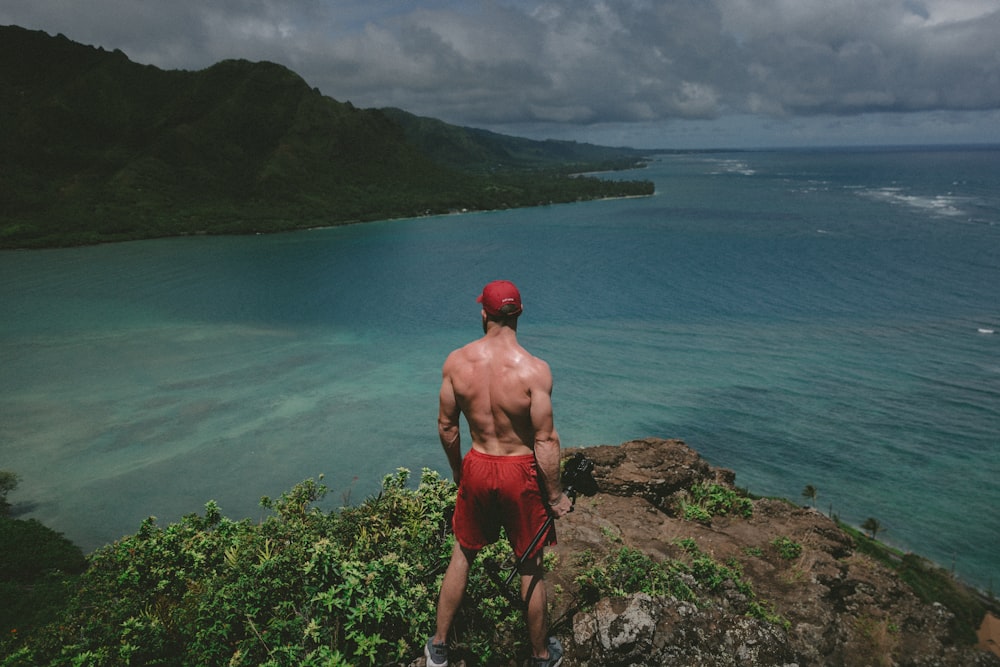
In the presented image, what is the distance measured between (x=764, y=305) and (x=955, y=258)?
30496 mm

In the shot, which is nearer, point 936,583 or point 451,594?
point 451,594

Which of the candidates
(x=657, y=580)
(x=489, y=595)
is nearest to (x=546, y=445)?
(x=489, y=595)

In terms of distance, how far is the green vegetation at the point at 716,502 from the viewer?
28.9 feet

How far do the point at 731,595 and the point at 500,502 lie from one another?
3.29 m

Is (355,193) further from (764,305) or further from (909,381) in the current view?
(909,381)

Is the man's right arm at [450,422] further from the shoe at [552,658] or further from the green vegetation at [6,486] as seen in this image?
the green vegetation at [6,486]

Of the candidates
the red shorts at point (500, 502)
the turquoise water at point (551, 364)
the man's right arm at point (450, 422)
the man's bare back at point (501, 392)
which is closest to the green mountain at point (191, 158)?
the turquoise water at point (551, 364)

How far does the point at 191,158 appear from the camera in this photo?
473 feet

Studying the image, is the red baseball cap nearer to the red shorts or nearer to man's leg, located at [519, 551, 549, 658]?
the red shorts

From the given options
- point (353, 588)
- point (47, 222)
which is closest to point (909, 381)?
point (353, 588)

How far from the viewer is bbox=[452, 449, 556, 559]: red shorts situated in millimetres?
3885

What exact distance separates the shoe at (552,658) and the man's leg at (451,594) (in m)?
0.73

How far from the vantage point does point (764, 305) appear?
1876 inches

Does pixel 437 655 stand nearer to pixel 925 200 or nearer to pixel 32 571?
pixel 32 571
